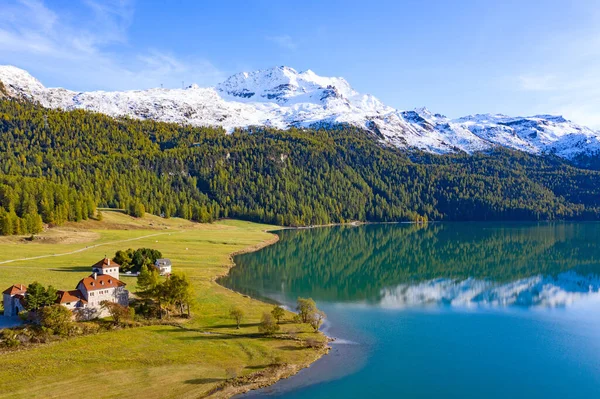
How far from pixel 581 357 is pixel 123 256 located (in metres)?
84.4

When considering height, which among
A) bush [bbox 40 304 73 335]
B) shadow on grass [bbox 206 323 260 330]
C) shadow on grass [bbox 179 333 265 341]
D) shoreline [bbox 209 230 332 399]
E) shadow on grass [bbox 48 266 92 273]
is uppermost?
shadow on grass [bbox 48 266 92 273]

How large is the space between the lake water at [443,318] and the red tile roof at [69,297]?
32332 mm

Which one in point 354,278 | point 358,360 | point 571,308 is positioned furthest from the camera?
point 354,278

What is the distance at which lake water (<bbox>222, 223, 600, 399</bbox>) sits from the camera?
49156 millimetres

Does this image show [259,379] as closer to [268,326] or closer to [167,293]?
[268,326]

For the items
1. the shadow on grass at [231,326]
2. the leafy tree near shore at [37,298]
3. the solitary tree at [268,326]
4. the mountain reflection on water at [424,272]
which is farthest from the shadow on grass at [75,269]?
the solitary tree at [268,326]

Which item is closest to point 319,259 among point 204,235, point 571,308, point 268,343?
point 204,235

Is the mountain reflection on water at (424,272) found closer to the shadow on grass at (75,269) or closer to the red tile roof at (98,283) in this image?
the shadow on grass at (75,269)

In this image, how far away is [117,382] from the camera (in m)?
45.7

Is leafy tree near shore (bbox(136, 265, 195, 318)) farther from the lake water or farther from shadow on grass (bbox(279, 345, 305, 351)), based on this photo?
the lake water

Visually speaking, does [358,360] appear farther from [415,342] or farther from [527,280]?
[527,280]

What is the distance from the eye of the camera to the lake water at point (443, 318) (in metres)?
49.2

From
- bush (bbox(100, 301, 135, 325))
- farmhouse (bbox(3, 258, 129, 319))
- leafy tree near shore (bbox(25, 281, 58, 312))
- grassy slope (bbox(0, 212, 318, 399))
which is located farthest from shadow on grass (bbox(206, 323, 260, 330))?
leafy tree near shore (bbox(25, 281, 58, 312))

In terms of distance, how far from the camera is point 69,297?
2452 inches
